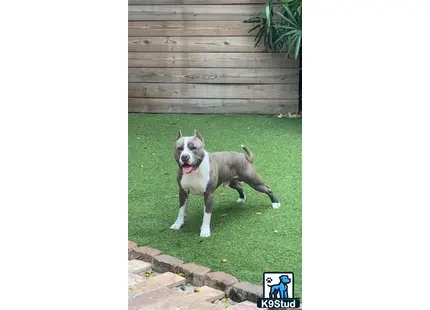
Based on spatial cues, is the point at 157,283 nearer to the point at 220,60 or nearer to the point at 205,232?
the point at 205,232

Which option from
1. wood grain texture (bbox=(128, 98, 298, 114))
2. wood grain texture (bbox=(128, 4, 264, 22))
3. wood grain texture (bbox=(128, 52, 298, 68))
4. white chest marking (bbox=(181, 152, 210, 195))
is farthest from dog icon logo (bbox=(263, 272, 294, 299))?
wood grain texture (bbox=(128, 4, 264, 22))

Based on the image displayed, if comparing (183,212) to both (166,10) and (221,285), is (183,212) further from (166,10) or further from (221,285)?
(166,10)

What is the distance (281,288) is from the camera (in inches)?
86.5

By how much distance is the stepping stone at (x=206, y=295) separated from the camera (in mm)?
2219

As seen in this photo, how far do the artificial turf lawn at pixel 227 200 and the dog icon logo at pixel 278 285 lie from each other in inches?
1.1

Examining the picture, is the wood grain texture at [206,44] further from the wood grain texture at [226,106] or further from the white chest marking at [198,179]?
the white chest marking at [198,179]

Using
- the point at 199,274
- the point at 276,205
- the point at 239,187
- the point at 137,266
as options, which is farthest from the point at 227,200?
the point at 137,266

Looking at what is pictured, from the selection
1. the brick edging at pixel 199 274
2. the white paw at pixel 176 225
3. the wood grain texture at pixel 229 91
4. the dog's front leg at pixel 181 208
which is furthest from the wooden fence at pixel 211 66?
the brick edging at pixel 199 274

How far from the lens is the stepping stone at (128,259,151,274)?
2.40 meters

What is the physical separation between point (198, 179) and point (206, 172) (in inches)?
1.5

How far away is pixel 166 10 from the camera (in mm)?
2395

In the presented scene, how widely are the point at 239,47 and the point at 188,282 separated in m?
0.83

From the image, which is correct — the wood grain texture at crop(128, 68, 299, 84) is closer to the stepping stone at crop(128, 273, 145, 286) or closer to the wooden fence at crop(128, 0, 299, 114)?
the wooden fence at crop(128, 0, 299, 114)
